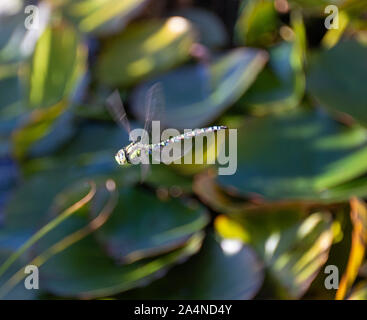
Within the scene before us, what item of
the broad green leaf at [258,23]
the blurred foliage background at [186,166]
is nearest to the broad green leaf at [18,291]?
the blurred foliage background at [186,166]

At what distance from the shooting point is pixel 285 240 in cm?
58

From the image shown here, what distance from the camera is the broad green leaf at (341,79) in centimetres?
65

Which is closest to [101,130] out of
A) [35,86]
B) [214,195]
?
[35,86]

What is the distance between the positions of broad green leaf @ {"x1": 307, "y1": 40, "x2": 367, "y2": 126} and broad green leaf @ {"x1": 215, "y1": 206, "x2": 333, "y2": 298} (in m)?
0.14

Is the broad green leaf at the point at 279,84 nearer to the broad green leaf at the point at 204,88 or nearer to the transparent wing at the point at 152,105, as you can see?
the broad green leaf at the point at 204,88

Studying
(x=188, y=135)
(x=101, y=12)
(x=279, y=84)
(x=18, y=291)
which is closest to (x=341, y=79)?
(x=279, y=84)

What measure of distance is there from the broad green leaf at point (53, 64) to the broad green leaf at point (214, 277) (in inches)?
11.1

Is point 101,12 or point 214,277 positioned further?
point 101,12

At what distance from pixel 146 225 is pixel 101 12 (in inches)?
13.0

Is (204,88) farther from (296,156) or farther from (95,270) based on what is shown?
(95,270)

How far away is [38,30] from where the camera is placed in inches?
30.0

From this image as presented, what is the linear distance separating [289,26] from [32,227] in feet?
1.45
